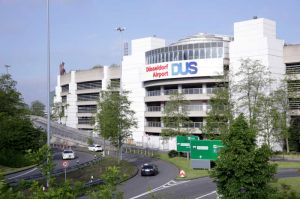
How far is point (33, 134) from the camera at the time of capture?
59250 mm

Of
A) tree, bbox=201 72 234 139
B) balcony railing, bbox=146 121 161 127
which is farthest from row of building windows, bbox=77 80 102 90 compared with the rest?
tree, bbox=201 72 234 139

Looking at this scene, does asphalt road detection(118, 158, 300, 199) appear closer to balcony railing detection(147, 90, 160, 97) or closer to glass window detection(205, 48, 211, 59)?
glass window detection(205, 48, 211, 59)

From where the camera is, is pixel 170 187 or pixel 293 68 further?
pixel 293 68

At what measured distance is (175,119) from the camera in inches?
2677

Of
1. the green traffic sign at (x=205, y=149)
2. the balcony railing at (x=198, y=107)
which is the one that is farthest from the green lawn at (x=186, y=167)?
the balcony railing at (x=198, y=107)

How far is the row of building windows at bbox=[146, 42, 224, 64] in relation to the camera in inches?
3019

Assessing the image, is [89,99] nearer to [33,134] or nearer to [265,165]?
[33,134]

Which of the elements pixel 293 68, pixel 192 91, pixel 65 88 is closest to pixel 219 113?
pixel 192 91

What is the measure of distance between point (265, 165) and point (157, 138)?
63.1m

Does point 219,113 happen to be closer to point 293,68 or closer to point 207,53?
point 207,53

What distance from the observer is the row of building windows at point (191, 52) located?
252 ft

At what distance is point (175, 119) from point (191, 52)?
53.3ft

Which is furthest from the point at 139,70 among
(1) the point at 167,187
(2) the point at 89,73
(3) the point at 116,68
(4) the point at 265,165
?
(4) the point at 265,165

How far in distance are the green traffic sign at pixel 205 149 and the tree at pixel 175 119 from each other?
676 inches
